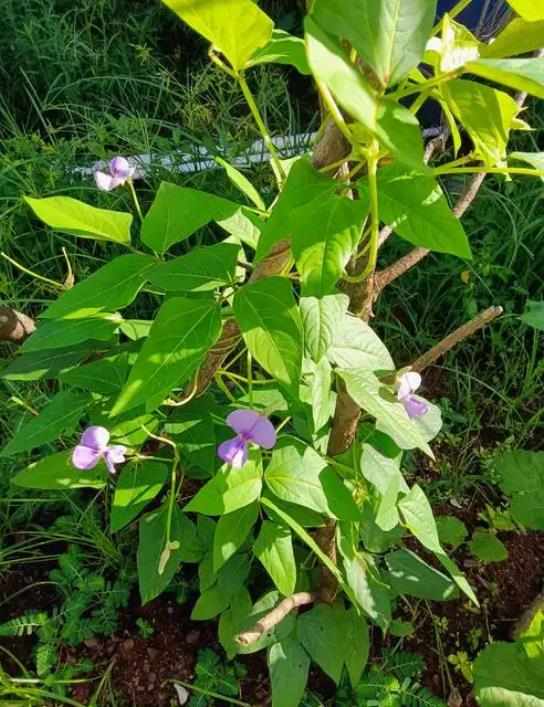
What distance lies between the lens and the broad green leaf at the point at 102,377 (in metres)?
0.83

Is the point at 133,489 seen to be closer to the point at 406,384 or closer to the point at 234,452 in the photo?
the point at 234,452

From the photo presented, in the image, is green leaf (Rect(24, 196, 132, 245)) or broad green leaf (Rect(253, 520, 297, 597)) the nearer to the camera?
green leaf (Rect(24, 196, 132, 245))

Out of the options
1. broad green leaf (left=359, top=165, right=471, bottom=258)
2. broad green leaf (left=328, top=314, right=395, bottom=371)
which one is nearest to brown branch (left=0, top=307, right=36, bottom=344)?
broad green leaf (left=328, top=314, right=395, bottom=371)

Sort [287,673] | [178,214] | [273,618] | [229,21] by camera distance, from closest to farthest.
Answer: [229,21] → [178,214] → [273,618] → [287,673]

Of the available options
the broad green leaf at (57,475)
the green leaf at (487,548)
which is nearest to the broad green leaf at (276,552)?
the broad green leaf at (57,475)

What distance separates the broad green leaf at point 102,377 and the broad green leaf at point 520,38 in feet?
1.81

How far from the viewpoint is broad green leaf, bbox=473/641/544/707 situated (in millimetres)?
911

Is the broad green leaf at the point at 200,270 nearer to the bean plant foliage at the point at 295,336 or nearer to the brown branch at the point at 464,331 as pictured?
the bean plant foliage at the point at 295,336

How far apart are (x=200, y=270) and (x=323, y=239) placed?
20 cm

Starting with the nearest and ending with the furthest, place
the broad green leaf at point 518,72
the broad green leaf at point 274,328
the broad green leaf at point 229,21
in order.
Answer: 1. the broad green leaf at point 518,72
2. the broad green leaf at point 229,21
3. the broad green leaf at point 274,328

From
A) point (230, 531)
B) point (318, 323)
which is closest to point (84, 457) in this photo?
point (230, 531)

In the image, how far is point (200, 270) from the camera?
679mm

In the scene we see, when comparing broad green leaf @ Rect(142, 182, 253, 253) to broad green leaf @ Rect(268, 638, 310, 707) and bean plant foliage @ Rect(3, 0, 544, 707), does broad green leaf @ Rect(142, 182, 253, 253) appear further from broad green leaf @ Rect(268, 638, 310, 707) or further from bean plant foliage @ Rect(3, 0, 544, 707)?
broad green leaf @ Rect(268, 638, 310, 707)

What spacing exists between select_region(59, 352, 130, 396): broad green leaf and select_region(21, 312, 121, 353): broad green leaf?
0.04 metres
